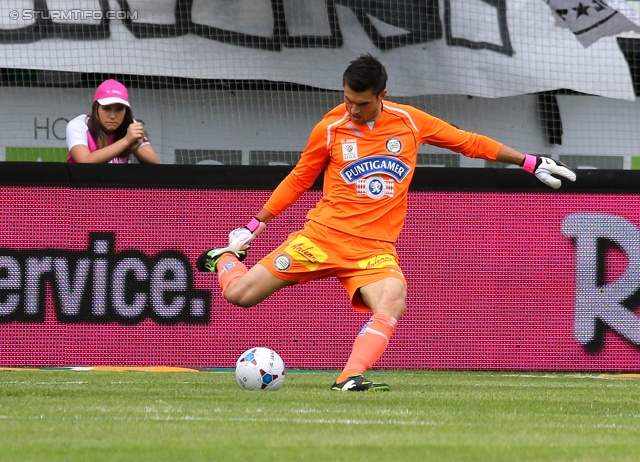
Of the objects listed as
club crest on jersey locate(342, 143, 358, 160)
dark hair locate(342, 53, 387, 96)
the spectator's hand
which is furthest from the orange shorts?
the spectator's hand

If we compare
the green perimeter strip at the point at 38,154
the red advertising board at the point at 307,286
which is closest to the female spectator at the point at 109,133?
the red advertising board at the point at 307,286

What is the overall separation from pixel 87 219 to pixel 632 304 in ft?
15.2

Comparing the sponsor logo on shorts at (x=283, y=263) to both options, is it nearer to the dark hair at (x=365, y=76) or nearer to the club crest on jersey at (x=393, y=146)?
the club crest on jersey at (x=393, y=146)

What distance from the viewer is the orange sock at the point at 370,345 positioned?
745cm

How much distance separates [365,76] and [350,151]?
1.89 feet

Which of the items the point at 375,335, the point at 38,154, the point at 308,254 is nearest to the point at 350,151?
the point at 308,254

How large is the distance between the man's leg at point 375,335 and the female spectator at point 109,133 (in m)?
3.42

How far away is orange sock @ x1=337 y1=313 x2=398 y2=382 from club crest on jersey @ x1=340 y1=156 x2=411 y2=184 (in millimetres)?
882

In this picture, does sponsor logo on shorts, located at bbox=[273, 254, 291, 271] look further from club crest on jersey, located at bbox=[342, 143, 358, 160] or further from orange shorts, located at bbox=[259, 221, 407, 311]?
club crest on jersey, located at bbox=[342, 143, 358, 160]

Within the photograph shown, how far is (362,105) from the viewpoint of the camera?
299 inches

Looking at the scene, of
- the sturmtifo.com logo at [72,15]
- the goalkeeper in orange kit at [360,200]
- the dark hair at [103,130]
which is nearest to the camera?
the goalkeeper in orange kit at [360,200]

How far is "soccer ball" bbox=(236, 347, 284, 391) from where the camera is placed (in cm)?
746

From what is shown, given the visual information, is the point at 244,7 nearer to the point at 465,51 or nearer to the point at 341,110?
the point at 465,51

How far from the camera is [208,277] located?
10438mm
